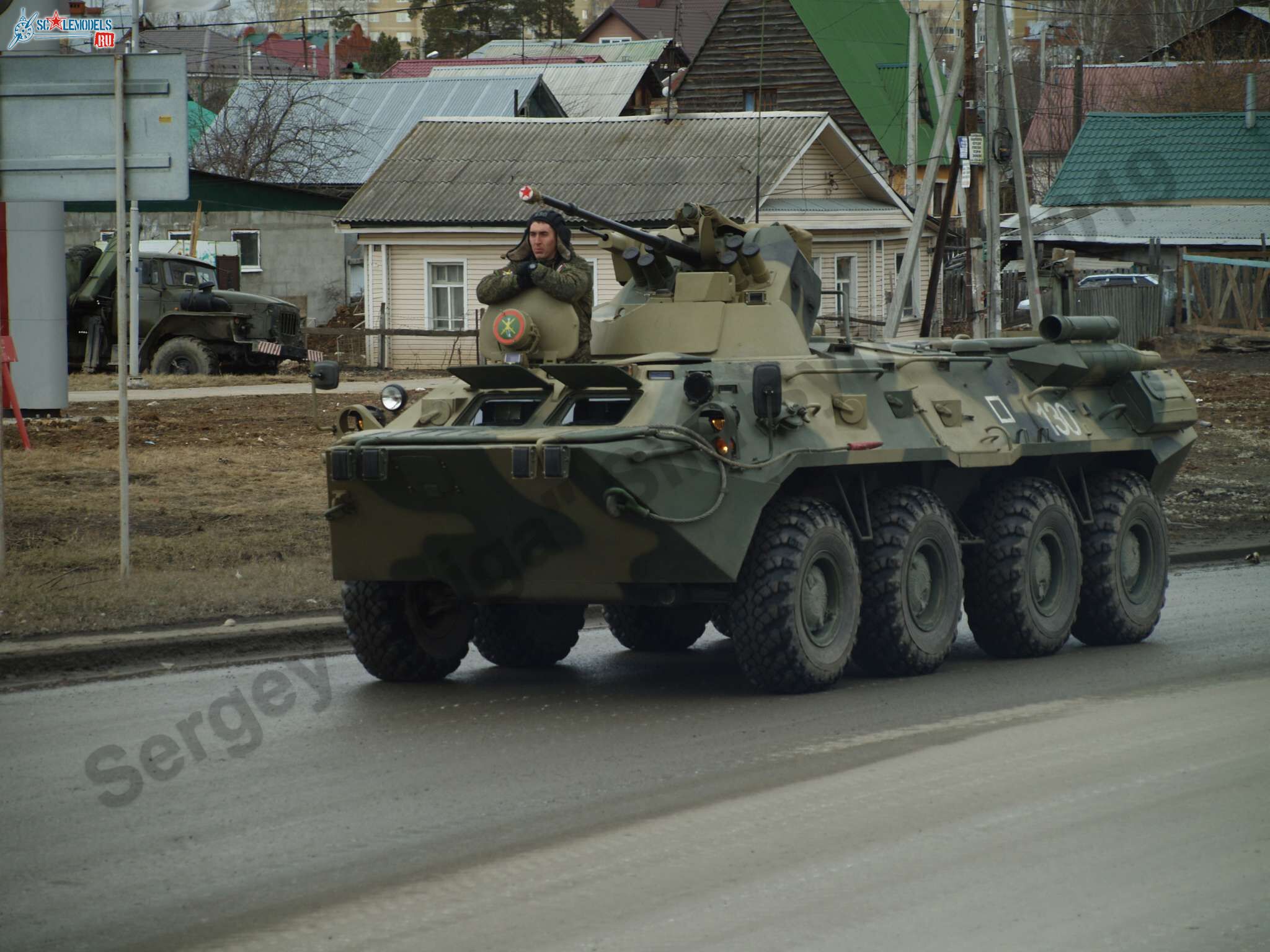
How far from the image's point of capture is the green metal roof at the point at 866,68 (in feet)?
169

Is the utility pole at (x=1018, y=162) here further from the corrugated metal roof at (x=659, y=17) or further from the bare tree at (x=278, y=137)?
the corrugated metal roof at (x=659, y=17)

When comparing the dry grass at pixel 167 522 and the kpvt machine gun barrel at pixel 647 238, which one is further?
the dry grass at pixel 167 522

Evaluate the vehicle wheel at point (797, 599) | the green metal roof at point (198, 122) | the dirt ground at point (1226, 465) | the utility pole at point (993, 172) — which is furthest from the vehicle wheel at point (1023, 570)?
the green metal roof at point (198, 122)

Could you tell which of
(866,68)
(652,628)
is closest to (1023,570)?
(652,628)

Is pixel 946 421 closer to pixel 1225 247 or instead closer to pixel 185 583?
pixel 185 583

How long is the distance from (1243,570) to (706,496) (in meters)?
7.35

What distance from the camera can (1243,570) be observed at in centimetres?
1454

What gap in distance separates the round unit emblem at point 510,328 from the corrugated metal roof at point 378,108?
121 feet

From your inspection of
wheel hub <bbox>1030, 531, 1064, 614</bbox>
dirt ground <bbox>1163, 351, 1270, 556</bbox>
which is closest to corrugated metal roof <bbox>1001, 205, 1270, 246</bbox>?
dirt ground <bbox>1163, 351, 1270, 556</bbox>

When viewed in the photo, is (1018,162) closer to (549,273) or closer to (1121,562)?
(1121,562)

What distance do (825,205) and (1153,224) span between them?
36.6 feet

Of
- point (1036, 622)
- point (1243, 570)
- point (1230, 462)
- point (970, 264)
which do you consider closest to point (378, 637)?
point (1036, 622)

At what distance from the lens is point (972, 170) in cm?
2744

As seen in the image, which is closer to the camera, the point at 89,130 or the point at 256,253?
the point at 89,130
